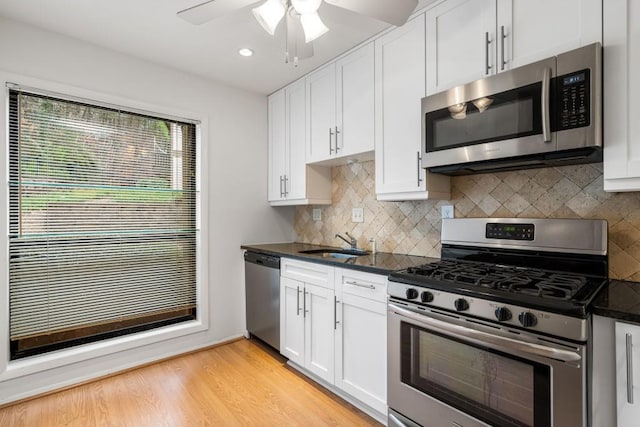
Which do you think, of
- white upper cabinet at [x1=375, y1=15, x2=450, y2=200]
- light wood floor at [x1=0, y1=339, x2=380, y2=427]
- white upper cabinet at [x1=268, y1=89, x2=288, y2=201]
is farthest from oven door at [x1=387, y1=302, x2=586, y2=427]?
white upper cabinet at [x1=268, y1=89, x2=288, y2=201]

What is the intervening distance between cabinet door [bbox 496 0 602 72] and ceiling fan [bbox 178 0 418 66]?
1.65ft

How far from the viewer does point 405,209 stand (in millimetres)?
2496

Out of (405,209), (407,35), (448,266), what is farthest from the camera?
(405,209)

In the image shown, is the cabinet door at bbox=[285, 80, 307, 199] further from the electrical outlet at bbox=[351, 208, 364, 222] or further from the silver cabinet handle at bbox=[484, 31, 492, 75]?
the silver cabinet handle at bbox=[484, 31, 492, 75]

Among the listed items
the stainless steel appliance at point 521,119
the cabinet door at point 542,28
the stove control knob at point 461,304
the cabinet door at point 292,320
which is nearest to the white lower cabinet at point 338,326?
the cabinet door at point 292,320

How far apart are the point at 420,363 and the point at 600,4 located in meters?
1.79

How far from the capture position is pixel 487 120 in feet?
5.50

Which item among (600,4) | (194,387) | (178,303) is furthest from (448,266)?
(178,303)

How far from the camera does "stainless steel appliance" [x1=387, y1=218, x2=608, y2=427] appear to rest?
1.20 m

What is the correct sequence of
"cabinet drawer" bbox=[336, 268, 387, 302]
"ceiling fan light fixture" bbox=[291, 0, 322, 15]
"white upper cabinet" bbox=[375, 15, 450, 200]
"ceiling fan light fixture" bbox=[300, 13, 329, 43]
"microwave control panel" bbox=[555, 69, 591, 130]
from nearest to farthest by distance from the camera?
"microwave control panel" bbox=[555, 69, 591, 130] < "ceiling fan light fixture" bbox=[291, 0, 322, 15] < "ceiling fan light fixture" bbox=[300, 13, 329, 43] < "cabinet drawer" bbox=[336, 268, 387, 302] < "white upper cabinet" bbox=[375, 15, 450, 200]

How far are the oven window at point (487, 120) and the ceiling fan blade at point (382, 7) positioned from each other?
1.82 ft

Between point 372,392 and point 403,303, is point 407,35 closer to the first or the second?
point 403,303

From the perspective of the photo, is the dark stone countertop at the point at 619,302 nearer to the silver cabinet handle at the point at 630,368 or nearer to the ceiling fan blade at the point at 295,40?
the silver cabinet handle at the point at 630,368

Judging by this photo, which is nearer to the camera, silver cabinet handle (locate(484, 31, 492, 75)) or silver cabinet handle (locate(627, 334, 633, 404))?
silver cabinet handle (locate(627, 334, 633, 404))
